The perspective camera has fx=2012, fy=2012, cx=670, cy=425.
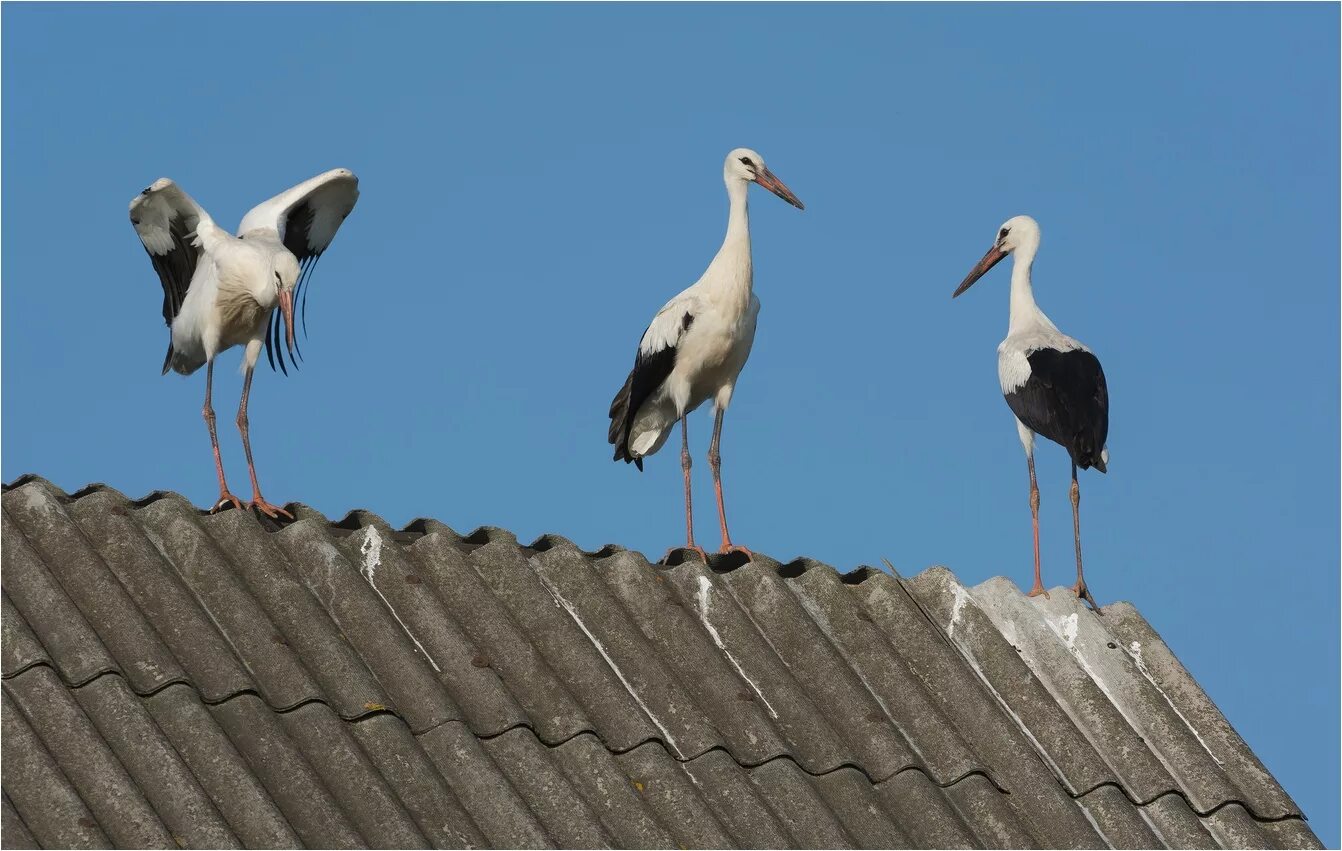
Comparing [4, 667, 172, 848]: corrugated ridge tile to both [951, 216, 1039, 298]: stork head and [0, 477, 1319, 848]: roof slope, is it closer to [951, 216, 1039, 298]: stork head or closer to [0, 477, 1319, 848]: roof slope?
[0, 477, 1319, 848]: roof slope

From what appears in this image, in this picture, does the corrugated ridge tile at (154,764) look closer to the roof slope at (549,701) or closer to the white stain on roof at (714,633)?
the roof slope at (549,701)

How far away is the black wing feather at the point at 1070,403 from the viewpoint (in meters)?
10.5

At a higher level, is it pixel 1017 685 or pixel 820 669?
pixel 820 669

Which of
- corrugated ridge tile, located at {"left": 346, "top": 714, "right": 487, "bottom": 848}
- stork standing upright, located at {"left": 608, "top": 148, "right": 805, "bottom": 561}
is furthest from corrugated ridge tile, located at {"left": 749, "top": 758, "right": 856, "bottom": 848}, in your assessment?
stork standing upright, located at {"left": 608, "top": 148, "right": 805, "bottom": 561}

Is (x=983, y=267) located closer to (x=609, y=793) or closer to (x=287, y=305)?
(x=287, y=305)

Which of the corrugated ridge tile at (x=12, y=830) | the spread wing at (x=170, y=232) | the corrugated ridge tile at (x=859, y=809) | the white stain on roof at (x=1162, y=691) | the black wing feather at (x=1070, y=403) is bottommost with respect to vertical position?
the corrugated ridge tile at (x=859, y=809)

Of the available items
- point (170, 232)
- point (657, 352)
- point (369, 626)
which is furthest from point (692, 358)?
point (369, 626)

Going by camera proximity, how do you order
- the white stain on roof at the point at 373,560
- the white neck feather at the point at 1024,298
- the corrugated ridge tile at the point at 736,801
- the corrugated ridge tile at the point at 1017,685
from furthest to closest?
the white neck feather at the point at 1024,298 → the corrugated ridge tile at the point at 1017,685 → the white stain on roof at the point at 373,560 → the corrugated ridge tile at the point at 736,801

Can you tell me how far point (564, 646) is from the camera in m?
6.51

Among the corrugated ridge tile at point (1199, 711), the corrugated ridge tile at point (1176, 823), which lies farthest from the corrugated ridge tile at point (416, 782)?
the corrugated ridge tile at point (1199, 711)

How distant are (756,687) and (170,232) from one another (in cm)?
459

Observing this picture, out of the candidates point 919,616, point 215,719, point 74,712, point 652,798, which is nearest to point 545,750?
point 652,798

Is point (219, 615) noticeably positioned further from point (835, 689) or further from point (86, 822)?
point (835, 689)

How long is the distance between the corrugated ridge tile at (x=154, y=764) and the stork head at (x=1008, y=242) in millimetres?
7979
